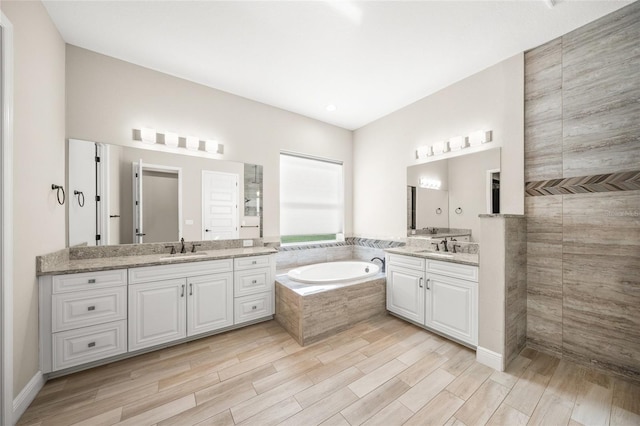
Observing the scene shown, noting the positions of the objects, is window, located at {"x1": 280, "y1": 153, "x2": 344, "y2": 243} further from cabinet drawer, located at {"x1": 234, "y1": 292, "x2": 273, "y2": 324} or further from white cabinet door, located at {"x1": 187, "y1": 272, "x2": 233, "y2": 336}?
white cabinet door, located at {"x1": 187, "y1": 272, "x2": 233, "y2": 336}

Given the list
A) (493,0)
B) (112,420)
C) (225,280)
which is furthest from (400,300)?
(493,0)

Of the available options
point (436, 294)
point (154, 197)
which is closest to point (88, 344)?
point (154, 197)

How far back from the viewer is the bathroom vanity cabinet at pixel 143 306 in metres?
1.83

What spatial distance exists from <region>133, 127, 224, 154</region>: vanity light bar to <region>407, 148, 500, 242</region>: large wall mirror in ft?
8.68

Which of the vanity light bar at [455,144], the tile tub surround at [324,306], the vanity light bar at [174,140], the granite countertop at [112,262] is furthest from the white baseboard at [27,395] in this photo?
the vanity light bar at [455,144]

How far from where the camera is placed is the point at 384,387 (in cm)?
178

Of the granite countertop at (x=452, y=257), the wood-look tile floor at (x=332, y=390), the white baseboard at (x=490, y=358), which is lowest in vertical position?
the wood-look tile floor at (x=332, y=390)

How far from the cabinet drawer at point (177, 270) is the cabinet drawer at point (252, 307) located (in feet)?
1.34

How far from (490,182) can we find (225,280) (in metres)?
3.05

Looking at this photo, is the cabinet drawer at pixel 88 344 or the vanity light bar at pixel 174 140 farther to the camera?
the vanity light bar at pixel 174 140

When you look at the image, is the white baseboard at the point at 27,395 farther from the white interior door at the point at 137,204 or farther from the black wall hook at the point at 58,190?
the black wall hook at the point at 58,190

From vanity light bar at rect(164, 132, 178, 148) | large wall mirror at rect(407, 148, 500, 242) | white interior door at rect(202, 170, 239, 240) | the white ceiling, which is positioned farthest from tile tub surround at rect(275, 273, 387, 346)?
the white ceiling

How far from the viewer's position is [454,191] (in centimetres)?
290

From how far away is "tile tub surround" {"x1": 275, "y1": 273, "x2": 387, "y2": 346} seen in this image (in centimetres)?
240
